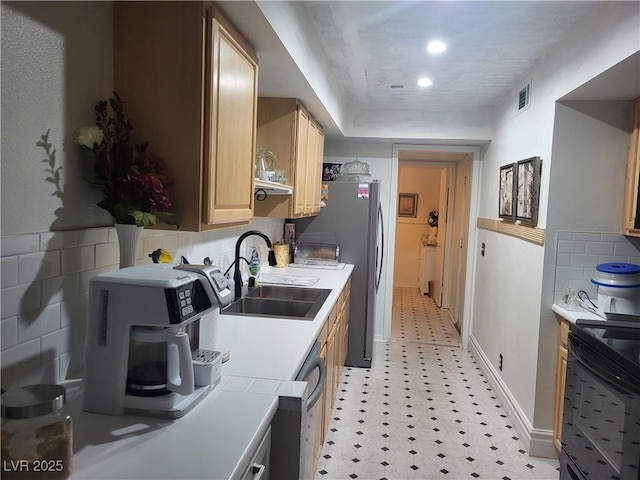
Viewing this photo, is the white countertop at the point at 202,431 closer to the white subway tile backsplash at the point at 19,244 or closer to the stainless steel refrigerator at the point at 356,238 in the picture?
the white subway tile backsplash at the point at 19,244

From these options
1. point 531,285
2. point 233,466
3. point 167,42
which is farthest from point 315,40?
point 233,466

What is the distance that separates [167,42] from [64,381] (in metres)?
1.10

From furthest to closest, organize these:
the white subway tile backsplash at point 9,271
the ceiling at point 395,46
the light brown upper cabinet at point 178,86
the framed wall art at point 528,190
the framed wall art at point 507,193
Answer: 1. the framed wall art at point 507,193
2. the framed wall art at point 528,190
3. the ceiling at point 395,46
4. the light brown upper cabinet at point 178,86
5. the white subway tile backsplash at point 9,271

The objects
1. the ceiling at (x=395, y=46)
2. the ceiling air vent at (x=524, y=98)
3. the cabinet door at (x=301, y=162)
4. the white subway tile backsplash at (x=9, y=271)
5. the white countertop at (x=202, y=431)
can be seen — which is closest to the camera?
the white countertop at (x=202, y=431)

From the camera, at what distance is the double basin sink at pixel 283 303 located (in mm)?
2584

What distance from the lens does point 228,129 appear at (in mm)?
1646

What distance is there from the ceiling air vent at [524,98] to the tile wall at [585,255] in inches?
41.3

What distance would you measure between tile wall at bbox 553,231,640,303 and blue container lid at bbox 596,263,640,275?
0.13 m

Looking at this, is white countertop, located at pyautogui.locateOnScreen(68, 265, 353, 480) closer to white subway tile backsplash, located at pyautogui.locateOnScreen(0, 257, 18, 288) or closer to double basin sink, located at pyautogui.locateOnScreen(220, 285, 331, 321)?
white subway tile backsplash, located at pyautogui.locateOnScreen(0, 257, 18, 288)

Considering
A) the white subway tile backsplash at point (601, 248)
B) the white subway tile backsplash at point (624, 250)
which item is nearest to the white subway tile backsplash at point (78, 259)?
the white subway tile backsplash at point (601, 248)

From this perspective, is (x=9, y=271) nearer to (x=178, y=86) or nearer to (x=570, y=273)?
(x=178, y=86)

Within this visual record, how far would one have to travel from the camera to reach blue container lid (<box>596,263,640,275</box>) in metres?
2.31

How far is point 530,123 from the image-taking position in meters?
3.02

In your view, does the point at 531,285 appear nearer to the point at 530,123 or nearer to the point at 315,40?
the point at 530,123
